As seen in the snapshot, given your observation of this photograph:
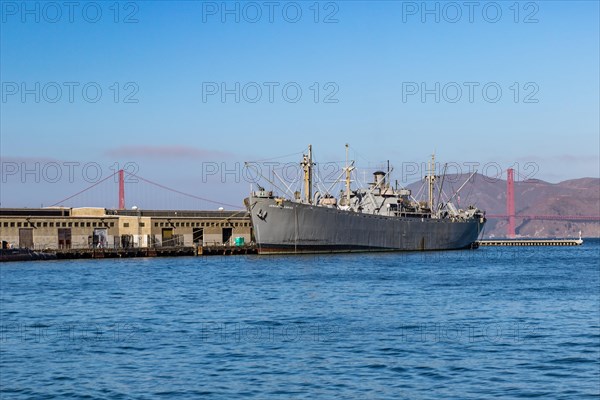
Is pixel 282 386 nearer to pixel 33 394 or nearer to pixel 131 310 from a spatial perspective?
pixel 33 394

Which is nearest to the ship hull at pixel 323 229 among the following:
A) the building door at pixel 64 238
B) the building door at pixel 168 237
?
the building door at pixel 168 237

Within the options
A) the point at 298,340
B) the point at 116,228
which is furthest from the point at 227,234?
the point at 298,340

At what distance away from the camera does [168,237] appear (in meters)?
124

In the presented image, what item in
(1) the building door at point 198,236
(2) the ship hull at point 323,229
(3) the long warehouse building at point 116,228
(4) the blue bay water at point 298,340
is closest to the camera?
(4) the blue bay water at point 298,340

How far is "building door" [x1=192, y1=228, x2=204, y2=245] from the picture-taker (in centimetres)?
12850

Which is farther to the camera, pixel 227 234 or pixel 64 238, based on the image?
pixel 227 234

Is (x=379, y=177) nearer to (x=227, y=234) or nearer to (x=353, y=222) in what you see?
(x=353, y=222)

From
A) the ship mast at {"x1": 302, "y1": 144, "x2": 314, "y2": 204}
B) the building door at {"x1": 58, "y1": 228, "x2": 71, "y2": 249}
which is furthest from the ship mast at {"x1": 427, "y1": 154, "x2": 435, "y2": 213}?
the building door at {"x1": 58, "y1": 228, "x2": 71, "y2": 249}

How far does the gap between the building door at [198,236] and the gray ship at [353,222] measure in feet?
59.3

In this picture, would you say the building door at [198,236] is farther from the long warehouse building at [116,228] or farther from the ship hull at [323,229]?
the ship hull at [323,229]

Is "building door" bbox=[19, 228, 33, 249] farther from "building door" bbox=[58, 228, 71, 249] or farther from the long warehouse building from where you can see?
"building door" bbox=[58, 228, 71, 249]

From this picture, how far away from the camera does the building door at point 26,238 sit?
10943 centimetres

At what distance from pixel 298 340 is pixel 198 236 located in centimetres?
9680

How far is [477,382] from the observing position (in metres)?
26.0
